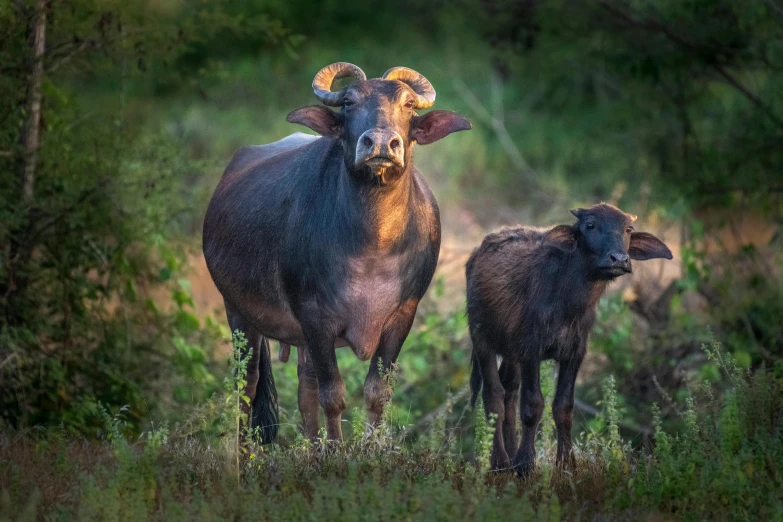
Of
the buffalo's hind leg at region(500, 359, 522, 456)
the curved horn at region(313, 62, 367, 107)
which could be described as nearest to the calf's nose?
the buffalo's hind leg at region(500, 359, 522, 456)

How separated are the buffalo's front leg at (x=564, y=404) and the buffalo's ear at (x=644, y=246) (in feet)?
2.38

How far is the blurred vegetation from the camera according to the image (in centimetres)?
988

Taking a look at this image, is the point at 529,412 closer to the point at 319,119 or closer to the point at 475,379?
the point at 475,379

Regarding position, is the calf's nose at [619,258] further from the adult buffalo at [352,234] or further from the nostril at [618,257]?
the adult buffalo at [352,234]

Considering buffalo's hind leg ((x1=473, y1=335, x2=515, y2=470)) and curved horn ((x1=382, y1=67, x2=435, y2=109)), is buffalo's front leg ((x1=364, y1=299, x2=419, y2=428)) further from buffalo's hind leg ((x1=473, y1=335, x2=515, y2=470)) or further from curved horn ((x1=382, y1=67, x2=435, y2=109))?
curved horn ((x1=382, y1=67, x2=435, y2=109))

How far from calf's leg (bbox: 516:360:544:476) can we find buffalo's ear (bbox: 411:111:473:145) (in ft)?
4.98

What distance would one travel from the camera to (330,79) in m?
8.21

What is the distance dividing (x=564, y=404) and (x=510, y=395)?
1.85 feet

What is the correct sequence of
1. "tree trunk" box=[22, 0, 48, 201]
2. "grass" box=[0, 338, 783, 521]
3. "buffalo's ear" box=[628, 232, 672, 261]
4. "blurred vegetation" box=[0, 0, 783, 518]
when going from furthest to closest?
"blurred vegetation" box=[0, 0, 783, 518] < "tree trunk" box=[22, 0, 48, 201] < "buffalo's ear" box=[628, 232, 672, 261] < "grass" box=[0, 338, 783, 521]

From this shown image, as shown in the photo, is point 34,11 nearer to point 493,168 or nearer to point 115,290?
point 115,290

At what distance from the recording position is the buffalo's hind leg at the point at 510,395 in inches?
333

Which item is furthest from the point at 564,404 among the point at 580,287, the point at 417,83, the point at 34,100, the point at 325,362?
the point at 34,100

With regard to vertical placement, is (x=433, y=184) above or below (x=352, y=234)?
above

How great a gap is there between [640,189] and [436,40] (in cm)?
889
